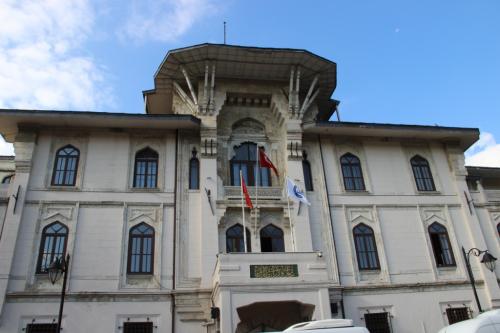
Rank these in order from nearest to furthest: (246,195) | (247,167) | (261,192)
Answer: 1. (246,195)
2. (261,192)
3. (247,167)

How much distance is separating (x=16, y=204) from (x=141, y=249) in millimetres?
4822

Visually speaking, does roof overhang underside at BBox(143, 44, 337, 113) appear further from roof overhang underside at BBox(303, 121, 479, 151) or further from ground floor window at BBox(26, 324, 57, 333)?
ground floor window at BBox(26, 324, 57, 333)

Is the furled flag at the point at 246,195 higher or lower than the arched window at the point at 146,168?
lower

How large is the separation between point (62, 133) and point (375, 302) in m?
14.2

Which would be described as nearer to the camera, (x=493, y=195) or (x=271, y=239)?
(x=271, y=239)

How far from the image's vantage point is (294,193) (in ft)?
56.6

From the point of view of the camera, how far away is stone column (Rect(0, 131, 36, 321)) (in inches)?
605

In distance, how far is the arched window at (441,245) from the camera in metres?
18.5

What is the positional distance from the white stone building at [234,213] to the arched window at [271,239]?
5cm

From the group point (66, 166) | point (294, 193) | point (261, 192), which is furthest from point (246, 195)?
point (66, 166)

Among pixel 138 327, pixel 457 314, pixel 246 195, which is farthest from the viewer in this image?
pixel 457 314

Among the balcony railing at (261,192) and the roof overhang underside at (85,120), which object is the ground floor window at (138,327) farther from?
the roof overhang underside at (85,120)

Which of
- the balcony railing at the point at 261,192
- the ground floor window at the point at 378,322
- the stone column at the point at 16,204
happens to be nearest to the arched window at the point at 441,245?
the ground floor window at the point at 378,322

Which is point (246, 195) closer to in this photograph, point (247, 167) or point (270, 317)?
point (247, 167)
